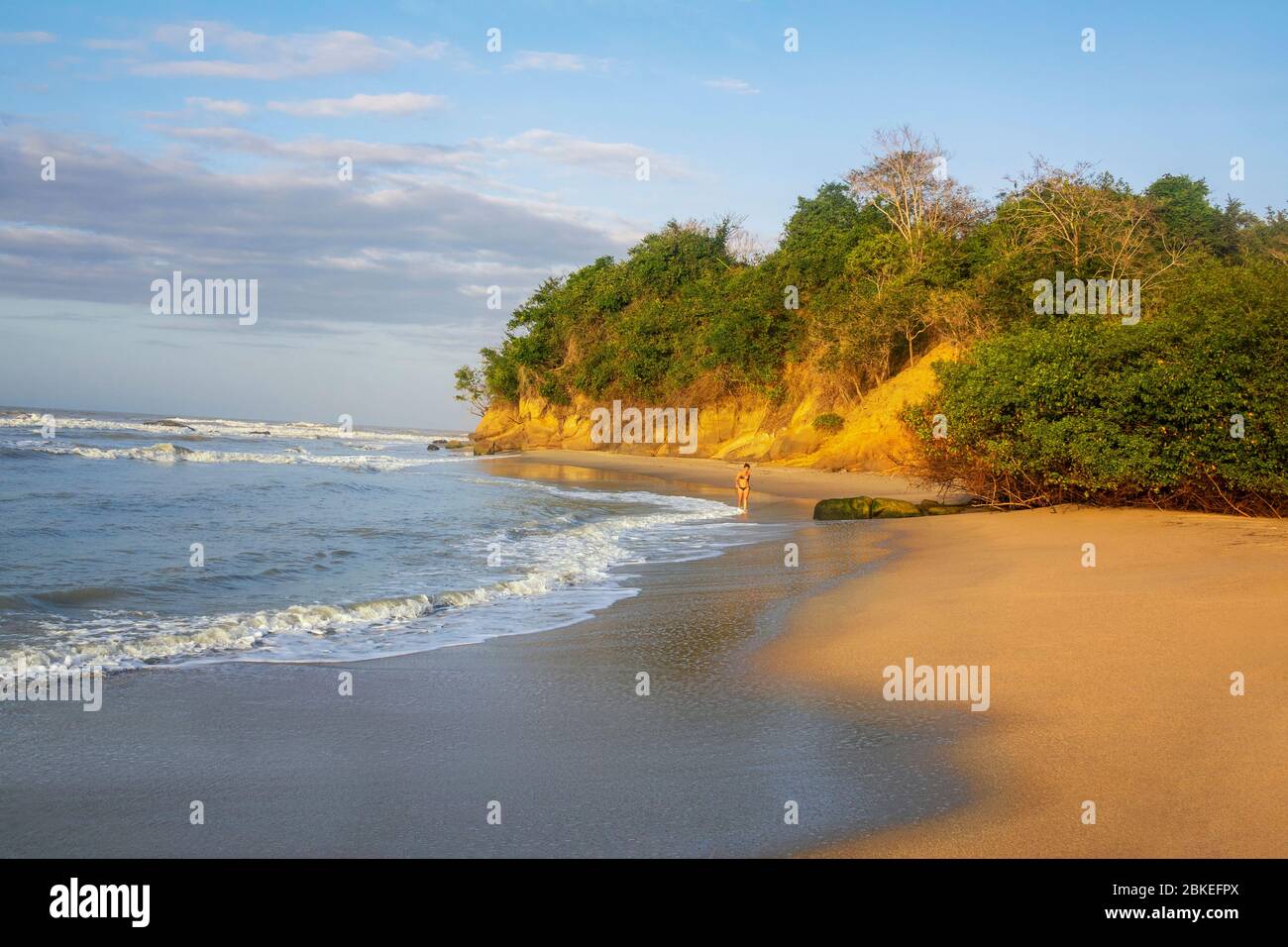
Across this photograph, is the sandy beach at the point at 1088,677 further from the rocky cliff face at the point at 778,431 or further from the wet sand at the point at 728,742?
the rocky cliff face at the point at 778,431

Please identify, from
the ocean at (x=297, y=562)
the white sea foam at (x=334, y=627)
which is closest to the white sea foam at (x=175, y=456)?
the ocean at (x=297, y=562)

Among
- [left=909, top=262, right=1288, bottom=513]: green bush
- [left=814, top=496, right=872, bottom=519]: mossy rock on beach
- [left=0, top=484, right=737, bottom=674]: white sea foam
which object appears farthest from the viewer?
[left=814, top=496, right=872, bottom=519]: mossy rock on beach

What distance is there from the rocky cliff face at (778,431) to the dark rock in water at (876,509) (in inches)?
225

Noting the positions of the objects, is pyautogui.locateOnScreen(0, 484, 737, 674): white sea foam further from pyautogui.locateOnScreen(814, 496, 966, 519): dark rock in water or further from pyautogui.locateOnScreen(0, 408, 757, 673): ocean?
pyautogui.locateOnScreen(814, 496, 966, 519): dark rock in water

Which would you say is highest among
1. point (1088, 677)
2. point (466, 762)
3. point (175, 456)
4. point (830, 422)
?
point (830, 422)

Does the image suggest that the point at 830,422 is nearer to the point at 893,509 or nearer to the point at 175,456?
the point at 893,509

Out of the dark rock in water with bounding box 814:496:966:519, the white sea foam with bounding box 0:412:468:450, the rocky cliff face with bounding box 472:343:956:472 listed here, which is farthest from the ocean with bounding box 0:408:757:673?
the white sea foam with bounding box 0:412:468:450

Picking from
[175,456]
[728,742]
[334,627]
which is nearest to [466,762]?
[728,742]

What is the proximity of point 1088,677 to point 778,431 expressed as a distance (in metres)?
38.3

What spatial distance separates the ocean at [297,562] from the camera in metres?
8.51

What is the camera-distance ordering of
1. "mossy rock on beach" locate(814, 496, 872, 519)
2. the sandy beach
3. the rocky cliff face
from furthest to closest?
the rocky cliff face, "mossy rock on beach" locate(814, 496, 872, 519), the sandy beach

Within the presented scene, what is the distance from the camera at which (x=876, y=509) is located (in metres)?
20.0

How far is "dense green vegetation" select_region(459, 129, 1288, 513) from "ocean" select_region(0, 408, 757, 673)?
627 centimetres

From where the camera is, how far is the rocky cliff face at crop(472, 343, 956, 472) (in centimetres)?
3397
